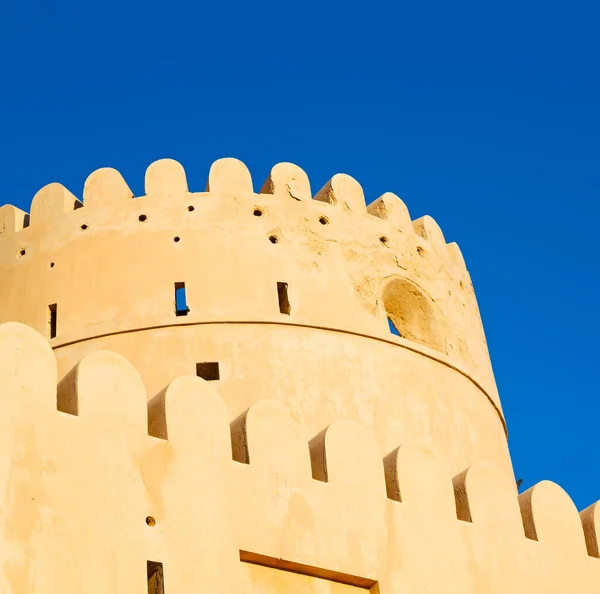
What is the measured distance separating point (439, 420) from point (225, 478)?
5108 mm

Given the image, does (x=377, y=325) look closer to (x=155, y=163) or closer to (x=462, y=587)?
(x=155, y=163)

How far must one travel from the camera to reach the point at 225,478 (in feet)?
26.6

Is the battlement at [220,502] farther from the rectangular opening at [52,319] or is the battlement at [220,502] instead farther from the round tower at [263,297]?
the rectangular opening at [52,319]

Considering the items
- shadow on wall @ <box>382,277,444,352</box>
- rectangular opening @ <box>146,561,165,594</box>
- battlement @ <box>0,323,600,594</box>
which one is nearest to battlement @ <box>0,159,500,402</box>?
shadow on wall @ <box>382,277,444,352</box>

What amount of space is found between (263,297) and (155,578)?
5.40m

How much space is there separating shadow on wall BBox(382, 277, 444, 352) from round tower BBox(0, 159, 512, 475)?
0.05ft

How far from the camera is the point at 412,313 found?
13719 millimetres

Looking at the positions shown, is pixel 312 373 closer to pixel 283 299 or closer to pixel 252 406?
pixel 283 299

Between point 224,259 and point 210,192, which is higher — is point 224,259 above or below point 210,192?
below

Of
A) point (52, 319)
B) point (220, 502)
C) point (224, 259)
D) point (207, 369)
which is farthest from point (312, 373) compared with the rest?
point (220, 502)

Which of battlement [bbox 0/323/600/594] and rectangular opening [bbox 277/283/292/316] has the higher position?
rectangular opening [bbox 277/283/292/316]

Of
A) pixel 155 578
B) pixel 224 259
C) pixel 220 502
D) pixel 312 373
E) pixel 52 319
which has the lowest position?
pixel 155 578

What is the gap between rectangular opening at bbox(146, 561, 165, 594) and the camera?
7445mm

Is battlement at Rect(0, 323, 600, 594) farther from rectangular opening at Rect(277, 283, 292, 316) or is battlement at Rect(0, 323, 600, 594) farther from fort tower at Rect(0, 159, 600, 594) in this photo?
rectangular opening at Rect(277, 283, 292, 316)
